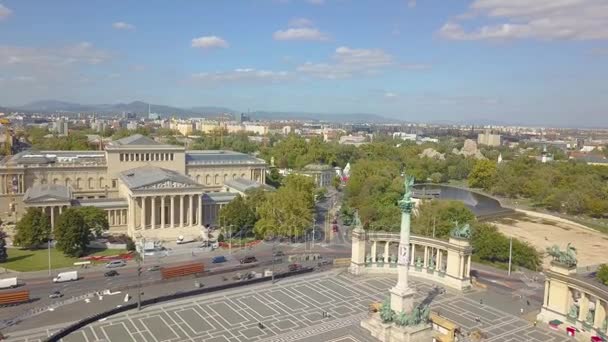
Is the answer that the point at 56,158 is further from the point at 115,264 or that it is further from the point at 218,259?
the point at 218,259

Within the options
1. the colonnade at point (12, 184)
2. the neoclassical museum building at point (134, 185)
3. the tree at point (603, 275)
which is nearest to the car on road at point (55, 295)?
the neoclassical museum building at point (134, 185)

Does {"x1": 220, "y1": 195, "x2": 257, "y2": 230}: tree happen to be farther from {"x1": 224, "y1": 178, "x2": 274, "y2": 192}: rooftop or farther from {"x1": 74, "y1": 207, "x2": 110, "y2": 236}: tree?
{"x1": 74, "y1": 207, "x2": 110, "y2": 236}: tree

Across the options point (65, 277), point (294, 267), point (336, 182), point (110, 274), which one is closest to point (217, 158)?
point (336, 182)

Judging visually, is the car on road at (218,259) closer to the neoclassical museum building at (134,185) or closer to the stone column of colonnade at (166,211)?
the neoclassical museum building at (134,185)

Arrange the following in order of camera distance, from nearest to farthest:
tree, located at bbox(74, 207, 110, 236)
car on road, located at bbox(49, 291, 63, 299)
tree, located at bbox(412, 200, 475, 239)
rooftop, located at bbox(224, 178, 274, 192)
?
car on road, located at bbox(49, 291, 63, 299) → tree, located at bbox(74, 207, 110, 236) → tree, located at bbox(412, 200, 475, 239) → rooftop, located at bbox(224, 178, 274, 192)

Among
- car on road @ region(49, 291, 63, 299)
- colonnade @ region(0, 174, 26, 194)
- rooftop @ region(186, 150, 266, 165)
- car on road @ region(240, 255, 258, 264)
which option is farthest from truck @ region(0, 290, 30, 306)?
rooftop @ region(186, 150, 266, 165)

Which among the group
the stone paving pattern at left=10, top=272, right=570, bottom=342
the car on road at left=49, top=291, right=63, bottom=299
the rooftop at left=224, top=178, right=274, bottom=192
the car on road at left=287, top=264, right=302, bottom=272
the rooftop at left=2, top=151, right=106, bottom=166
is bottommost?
the car on road at left=49, top=291, right=63, bottom=299
